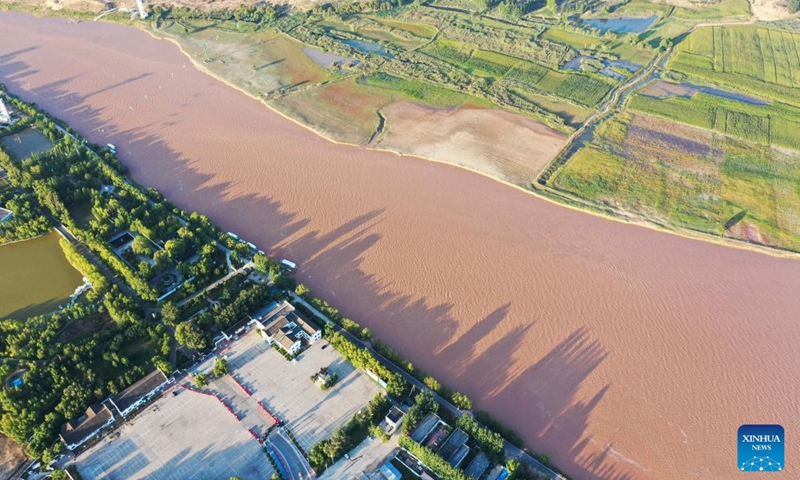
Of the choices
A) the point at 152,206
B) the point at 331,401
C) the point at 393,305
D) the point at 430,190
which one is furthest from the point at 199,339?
the point at 430,190

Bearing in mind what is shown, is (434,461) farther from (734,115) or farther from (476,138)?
(734,115)

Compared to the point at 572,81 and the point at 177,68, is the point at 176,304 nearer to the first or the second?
the point at 177,68

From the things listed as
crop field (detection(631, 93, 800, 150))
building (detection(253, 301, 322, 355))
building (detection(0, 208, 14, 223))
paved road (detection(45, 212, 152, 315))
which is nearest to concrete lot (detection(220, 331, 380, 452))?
building (detection(253, 301, 322, 355))

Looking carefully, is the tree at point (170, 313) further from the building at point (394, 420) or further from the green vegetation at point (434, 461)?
the green vegetation at point (434, 461)

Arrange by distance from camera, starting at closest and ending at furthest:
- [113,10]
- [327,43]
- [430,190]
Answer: [430,190], [327,43], [113,10]

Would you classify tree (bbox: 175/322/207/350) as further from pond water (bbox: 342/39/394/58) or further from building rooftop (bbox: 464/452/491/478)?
pond water (bbox: 342/39/394/58)

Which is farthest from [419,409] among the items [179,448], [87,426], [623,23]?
[623,23]
